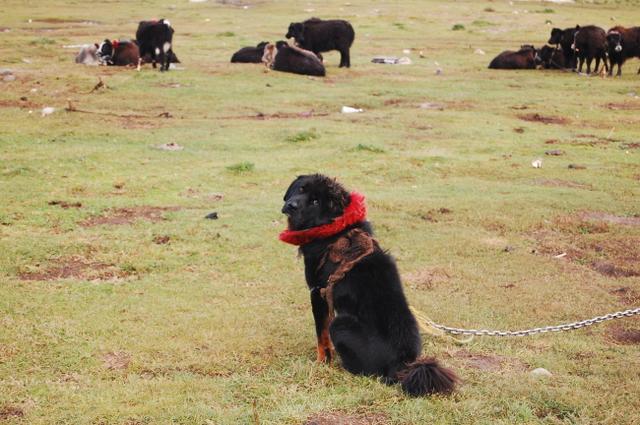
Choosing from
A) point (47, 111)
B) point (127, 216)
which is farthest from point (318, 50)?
point (127, 216)

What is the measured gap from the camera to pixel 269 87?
20156 mm

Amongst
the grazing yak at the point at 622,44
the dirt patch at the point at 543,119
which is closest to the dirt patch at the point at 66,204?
the dirt patch at the point at 543,119

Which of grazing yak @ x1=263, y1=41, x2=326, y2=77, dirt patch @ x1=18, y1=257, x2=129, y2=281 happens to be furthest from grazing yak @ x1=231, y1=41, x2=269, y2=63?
dirt patch @ x1=18, y1=257, x2=129, y2=281

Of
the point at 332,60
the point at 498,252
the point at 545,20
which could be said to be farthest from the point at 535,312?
the point at 545,20

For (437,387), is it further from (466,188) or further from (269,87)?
(269,87)

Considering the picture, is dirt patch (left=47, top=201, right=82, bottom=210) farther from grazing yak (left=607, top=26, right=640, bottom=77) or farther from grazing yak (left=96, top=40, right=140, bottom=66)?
grazing yak (left=607, top=26, right=640, bottom=77)

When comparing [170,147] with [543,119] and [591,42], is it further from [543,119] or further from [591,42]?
[591,42]

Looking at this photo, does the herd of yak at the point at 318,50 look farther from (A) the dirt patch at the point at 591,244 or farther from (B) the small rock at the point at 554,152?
(A) the dirt patch at the point at 591,244

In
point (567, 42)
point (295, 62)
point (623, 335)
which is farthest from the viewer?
point (567, 42)

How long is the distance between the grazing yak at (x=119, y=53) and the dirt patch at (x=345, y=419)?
63.0 feet

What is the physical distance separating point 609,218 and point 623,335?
4146mm

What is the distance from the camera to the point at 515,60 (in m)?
25.4

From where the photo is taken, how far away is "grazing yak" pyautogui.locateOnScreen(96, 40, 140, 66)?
2208 cm

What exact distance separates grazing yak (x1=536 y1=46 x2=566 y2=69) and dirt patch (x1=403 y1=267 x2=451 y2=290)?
19869 mm
